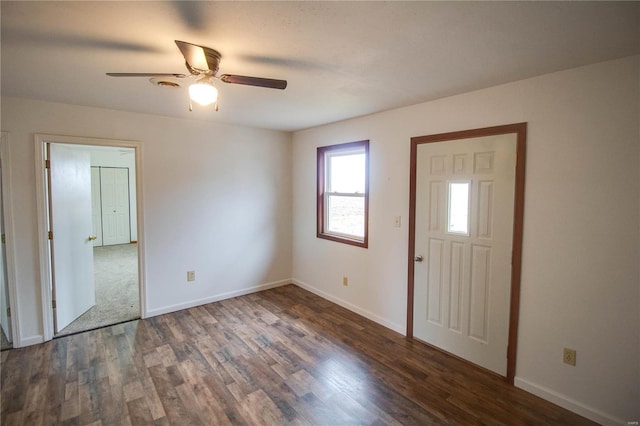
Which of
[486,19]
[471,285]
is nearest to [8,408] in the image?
[471,285]

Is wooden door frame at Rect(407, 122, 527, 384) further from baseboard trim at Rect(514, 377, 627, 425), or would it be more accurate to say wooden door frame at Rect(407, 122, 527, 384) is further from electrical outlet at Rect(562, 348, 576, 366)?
electrical outlet at Rect(562, 348, 576, 366)

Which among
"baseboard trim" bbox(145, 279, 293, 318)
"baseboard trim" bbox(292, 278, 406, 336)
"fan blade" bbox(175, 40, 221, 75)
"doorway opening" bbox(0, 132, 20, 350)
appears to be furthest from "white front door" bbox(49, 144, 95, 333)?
"baseboard trim" bbox(292, 278, 406, 336)

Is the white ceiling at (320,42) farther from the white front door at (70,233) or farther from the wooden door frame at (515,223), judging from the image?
the white front door at (70,233)

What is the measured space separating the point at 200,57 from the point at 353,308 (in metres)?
3.18

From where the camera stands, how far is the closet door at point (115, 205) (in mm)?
7684

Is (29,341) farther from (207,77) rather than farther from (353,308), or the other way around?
(353,308)

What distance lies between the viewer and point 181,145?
3.68 metres

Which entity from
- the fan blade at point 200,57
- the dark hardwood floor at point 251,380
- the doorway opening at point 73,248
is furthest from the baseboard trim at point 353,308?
the fan blade at point 200,57

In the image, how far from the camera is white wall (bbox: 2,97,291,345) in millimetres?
2869

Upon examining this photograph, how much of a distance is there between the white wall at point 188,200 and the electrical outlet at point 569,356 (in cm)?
352

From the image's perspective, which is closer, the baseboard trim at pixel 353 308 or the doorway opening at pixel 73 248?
the doorway opening at pixel 73 248

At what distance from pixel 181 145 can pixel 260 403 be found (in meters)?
2.97

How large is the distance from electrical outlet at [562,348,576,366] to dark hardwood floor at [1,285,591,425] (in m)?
0.36

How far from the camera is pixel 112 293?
14.4ft
